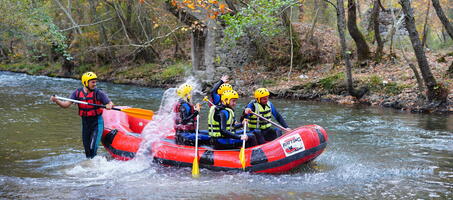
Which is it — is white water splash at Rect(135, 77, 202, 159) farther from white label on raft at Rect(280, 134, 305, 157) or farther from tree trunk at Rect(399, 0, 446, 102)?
tree trunk at Rect(399, 0, 446, 102)

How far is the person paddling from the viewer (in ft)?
24.5

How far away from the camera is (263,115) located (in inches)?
306

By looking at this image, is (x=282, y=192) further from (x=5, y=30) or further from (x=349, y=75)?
(x=5, y=30)

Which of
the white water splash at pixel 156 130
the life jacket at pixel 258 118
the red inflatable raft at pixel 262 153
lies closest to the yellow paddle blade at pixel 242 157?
the red inflatable raft at pixel 262 153

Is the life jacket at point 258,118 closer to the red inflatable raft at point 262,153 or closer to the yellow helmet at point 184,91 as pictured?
the red inflatable raft at point 262,153

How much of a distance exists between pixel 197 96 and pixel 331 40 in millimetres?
6992

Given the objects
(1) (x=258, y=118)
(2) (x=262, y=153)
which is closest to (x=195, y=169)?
(2) (x=262, y=153)

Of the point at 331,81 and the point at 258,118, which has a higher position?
the point at 331,81

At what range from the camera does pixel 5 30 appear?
14508mm

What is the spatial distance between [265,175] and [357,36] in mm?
11981

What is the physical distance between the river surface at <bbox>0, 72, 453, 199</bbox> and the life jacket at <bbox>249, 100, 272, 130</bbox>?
1037mm

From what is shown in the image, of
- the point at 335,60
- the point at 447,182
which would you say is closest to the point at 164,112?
the point at 447,182

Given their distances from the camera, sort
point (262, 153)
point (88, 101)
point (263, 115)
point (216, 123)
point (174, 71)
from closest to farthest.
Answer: point (262, 153) < point (216, 123) < point (88, 101) < point (263, 115) < point (174, 71)

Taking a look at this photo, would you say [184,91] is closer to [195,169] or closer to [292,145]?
[195,169]
